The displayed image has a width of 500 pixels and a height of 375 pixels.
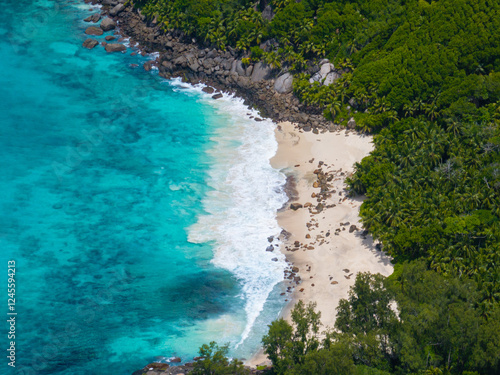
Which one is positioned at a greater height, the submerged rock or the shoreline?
the submerged rock

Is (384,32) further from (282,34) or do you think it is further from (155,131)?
(155,131)

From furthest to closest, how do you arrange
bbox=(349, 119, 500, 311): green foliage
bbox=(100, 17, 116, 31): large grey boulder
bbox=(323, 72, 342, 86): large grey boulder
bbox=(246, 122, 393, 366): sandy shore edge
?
1. bbox=(100, 17, 116, 31): large grey boulder
2. bbox=(323, 72, 342, 86): large grey boulder
3. bbox=(246, 122, 393, 366): sandy shore edge
4. bbox=(349, 119, 500, 311): green foliage

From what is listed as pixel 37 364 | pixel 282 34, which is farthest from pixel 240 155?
pixel 37 364

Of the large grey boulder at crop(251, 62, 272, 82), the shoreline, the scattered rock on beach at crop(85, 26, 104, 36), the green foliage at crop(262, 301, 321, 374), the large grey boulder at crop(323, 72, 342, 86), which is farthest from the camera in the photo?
the scattered rock on beach at crop(85, 26, 104, 36)

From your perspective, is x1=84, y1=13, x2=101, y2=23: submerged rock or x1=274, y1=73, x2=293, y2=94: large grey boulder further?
x1=84, y1=13, x2=101, y2=23: submerged rock

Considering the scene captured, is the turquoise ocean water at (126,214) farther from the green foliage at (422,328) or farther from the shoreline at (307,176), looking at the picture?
the green foliage at (422,328)

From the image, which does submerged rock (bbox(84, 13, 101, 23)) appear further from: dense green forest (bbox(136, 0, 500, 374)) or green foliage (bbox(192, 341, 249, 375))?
green foliage (bbox(192, 341, 249, 375))

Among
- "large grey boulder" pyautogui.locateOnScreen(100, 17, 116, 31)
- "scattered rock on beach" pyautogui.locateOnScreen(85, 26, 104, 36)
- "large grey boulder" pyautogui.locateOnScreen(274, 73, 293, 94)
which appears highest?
"large grey boulder" pyautogui.locateOnScreen(100, 17, 116, 31)

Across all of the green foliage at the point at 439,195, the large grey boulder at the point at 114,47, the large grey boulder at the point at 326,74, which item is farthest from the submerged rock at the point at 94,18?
the green foliage at the point at 439,195

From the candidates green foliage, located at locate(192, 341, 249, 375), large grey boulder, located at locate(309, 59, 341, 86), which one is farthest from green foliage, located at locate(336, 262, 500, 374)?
large grey boulder, located at locate(309, 59, 341, 86)
